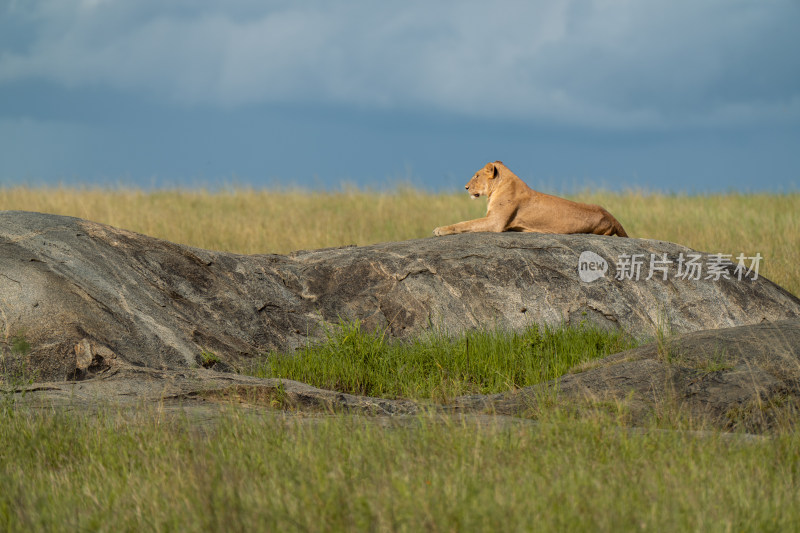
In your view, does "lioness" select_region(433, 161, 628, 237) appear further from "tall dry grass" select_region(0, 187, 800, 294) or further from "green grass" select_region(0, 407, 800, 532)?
"green grass" select_region(0, 407, 800, 532)

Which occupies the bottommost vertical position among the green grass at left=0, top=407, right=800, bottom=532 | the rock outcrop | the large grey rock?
the green grass at left=0, top=407, right=800, bottom=532

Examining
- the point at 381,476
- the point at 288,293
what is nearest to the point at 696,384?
the point at 381,476

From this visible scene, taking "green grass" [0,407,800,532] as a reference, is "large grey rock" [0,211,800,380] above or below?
above

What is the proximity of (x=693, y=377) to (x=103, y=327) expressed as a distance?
16.0ft

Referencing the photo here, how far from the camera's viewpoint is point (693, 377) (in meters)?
6.09

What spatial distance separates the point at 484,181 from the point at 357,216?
22.8 feet

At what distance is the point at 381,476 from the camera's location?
3803 mm

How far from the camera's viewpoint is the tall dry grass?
50.3 feet

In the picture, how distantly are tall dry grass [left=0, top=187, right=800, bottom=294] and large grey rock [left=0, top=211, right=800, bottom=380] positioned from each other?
195 inches

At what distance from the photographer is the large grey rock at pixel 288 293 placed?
22.7 feet

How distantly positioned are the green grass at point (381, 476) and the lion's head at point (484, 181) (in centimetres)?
642

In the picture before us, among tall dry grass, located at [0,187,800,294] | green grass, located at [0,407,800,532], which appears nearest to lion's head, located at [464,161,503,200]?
tall dry grass, located at [0,187,800,294]

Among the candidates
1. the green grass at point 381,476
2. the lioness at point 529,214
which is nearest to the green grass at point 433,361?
the green grass at point 381,476

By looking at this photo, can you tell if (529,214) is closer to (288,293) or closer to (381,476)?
(288,293)
